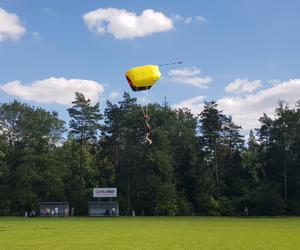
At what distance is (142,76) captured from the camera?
26094 millimetres

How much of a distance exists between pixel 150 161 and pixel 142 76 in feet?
208

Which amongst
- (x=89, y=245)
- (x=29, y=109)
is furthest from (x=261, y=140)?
(x=89, y=245)

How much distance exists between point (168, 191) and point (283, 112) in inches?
983

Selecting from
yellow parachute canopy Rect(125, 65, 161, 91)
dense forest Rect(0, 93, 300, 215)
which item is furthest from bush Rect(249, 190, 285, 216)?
yellow parachute canopy Rect(125, 65, 161, 91)

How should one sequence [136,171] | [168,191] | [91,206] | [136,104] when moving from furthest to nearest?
[136,104]
[136,171]
[168,191]
[91,206]

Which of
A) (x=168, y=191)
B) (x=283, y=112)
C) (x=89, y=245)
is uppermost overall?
(x=283, y=112)

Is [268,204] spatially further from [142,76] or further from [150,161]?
[142,76]

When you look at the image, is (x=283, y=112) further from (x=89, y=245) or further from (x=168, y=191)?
(x=89, y=245)

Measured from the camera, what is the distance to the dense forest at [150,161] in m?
86.8

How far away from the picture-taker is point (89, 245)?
2250cm

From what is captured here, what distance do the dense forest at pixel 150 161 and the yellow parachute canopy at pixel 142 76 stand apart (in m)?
59.2

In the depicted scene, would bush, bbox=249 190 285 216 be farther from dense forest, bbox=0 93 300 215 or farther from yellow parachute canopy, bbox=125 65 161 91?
yellow parachute canopy, bbox=125 65 161 91

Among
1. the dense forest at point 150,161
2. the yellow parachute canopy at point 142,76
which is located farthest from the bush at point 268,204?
the yellow parachute canopy at point 142,76

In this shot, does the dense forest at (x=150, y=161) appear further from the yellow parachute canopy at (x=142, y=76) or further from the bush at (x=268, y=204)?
the yellow parachute canopy at (x=142, y=76)
